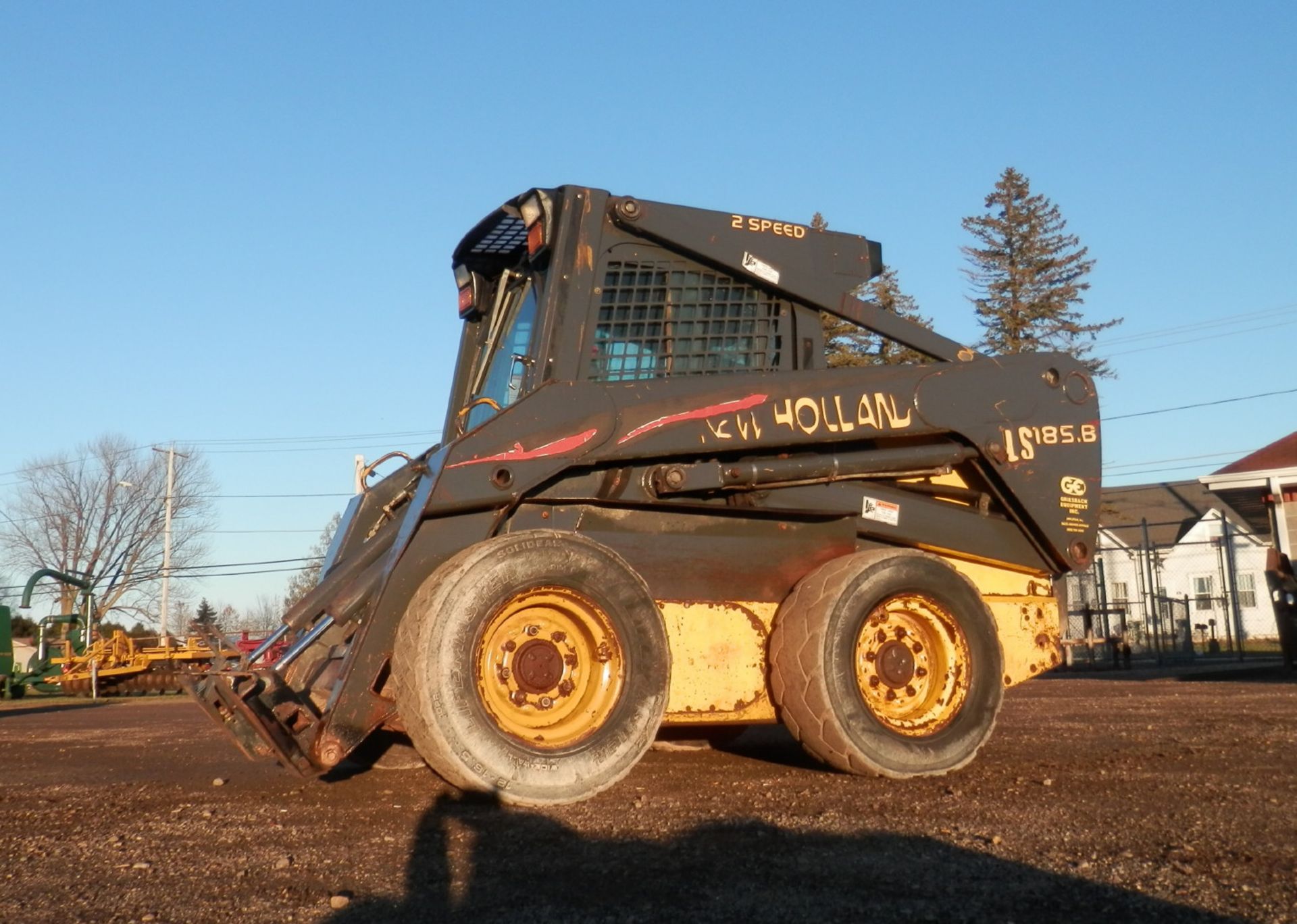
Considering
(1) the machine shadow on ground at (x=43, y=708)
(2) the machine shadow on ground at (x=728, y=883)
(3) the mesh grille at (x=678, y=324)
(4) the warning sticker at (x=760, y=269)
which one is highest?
(4) the warning sticker at (x=760, y=269)

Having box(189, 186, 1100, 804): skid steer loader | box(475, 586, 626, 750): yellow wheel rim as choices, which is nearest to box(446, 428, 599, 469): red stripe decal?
box(189, 186, 1100, 804): skid steer loader

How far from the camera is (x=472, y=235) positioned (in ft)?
25.5

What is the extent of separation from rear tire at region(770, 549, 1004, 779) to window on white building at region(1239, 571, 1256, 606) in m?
35.5

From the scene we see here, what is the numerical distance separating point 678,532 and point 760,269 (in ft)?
5.26

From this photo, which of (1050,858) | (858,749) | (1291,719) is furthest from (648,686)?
(1291,719)

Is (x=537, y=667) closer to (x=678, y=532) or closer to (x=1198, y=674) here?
(x=678, y=532)

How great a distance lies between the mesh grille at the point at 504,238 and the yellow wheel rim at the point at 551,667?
2.33m

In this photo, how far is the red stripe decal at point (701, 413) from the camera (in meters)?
6.23

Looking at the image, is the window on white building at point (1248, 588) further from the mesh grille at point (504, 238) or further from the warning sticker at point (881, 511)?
the mesh grille at point (504, 238)

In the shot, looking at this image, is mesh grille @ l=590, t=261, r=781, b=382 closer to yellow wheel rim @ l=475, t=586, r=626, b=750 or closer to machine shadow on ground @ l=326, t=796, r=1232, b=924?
yellow wheel rim @ l=475, t=586, r=626, b=750

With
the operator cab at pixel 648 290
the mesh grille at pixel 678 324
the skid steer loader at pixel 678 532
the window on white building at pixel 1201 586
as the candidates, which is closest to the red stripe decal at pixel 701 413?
the skid steer loader at pixel 678 532

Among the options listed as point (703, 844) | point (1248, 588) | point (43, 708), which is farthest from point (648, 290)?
point (1248, 588)

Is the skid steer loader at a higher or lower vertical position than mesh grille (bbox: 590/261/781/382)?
lower

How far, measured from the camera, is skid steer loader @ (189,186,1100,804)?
5.70 metres
